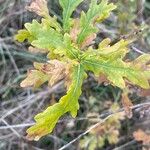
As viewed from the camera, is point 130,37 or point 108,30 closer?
point 130,37

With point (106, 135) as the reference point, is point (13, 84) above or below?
→ above

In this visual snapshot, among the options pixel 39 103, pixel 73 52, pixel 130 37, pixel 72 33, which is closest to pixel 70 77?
pixel 73 52

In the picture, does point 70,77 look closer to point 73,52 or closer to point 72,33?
point 73,52

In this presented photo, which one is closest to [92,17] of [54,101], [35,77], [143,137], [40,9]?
[40,9]

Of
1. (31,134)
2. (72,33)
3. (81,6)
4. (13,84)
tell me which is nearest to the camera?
(31,134)

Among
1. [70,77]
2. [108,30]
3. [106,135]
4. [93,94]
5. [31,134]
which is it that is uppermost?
[70,77]

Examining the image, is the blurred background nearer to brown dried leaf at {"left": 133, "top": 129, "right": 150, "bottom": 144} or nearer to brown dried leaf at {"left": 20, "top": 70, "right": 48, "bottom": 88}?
brown dried leaf at {"left": 133, "top": 129, "right": 150, "bottom": 144}

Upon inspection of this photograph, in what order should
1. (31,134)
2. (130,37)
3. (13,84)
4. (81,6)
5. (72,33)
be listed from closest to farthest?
Result: (31,134)
(72,33)
(130,37)
(81,6)
(13,84)
